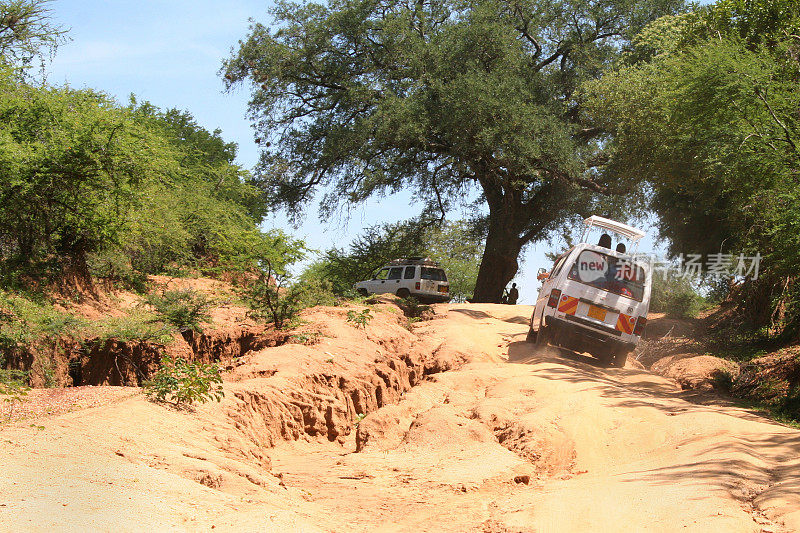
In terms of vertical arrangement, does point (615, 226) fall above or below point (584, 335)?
above

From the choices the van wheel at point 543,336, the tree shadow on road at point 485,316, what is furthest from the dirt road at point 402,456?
the tree shadow on road at point 485,316

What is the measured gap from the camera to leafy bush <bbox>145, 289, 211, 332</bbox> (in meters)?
13.2

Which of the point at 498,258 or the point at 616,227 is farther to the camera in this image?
the point at 498,258

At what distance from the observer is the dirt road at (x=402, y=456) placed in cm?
511

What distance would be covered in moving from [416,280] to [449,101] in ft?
22.7

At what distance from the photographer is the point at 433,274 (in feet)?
86.7

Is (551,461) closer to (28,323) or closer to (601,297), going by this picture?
(601,297)

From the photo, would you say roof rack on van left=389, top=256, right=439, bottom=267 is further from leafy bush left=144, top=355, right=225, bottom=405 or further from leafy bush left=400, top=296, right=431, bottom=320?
leafy bush left=144, top=355, right=225, bottom=405

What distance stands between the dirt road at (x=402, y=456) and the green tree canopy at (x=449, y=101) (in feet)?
37.3

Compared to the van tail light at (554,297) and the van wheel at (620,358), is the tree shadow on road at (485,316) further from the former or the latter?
the van tail light at (554,297)

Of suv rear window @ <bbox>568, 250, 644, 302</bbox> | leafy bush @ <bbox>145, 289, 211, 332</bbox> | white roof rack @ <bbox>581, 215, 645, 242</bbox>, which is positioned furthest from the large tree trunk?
leafy bush @ <bbox>145, 289, 211, 332</bbox>

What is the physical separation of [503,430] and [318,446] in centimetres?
240

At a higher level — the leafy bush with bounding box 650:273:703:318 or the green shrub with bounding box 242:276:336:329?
the leafy bush with bounding box 650:273:703:318

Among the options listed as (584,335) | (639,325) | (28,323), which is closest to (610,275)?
(639,325)
